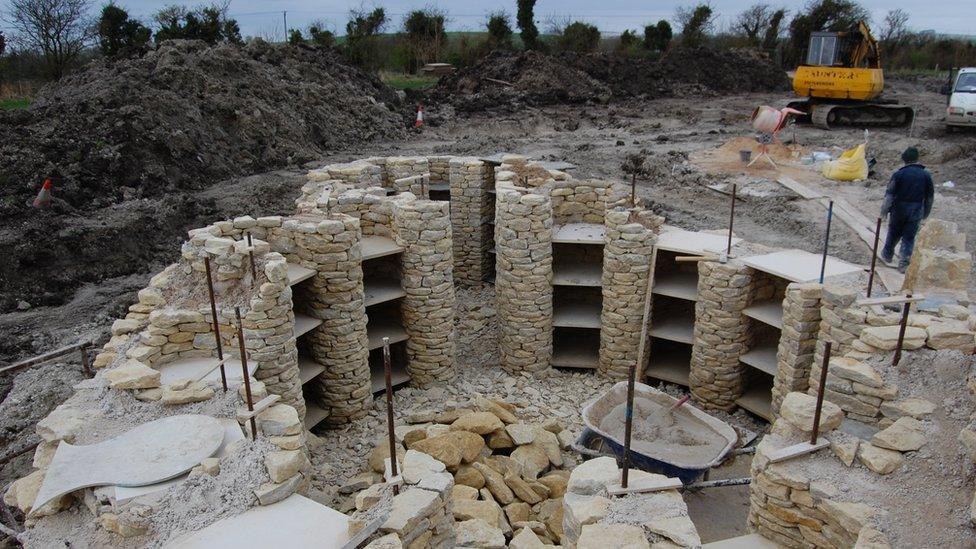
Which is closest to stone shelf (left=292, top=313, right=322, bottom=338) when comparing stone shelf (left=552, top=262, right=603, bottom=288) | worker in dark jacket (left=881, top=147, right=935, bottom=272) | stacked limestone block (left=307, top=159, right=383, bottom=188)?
stacked limestone block (left=307, top=159, right=383, bottom=188)

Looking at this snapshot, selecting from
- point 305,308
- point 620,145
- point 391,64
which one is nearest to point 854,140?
point 620,145

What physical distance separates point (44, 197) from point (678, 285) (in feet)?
41.4

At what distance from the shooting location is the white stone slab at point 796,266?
362 inches

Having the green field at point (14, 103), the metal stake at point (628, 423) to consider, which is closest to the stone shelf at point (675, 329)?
the metal stake at point (628, 423)

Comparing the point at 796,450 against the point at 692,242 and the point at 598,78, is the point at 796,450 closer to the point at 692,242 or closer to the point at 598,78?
the point at 692,242

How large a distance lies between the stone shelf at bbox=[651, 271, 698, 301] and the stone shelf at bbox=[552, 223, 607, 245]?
3.76 ft

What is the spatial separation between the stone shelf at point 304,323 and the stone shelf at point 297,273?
590 millimetres

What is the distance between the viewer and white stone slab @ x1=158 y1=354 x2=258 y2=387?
718 centimetres

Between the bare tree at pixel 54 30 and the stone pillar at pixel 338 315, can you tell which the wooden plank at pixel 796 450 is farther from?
the bare tree at pixel 54 30

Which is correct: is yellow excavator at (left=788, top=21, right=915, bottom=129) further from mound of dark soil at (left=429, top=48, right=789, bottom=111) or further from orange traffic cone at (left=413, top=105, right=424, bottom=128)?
orange traffic cone at (left=413, top=105, right=424, bottom=128)

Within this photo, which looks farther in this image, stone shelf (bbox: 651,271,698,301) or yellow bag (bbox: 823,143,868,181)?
yellow bag (bbox: 823,143,868,181)

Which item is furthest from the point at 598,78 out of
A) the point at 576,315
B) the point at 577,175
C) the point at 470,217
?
the point at 576,315

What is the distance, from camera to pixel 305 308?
955 cm

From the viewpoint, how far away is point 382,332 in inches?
428
